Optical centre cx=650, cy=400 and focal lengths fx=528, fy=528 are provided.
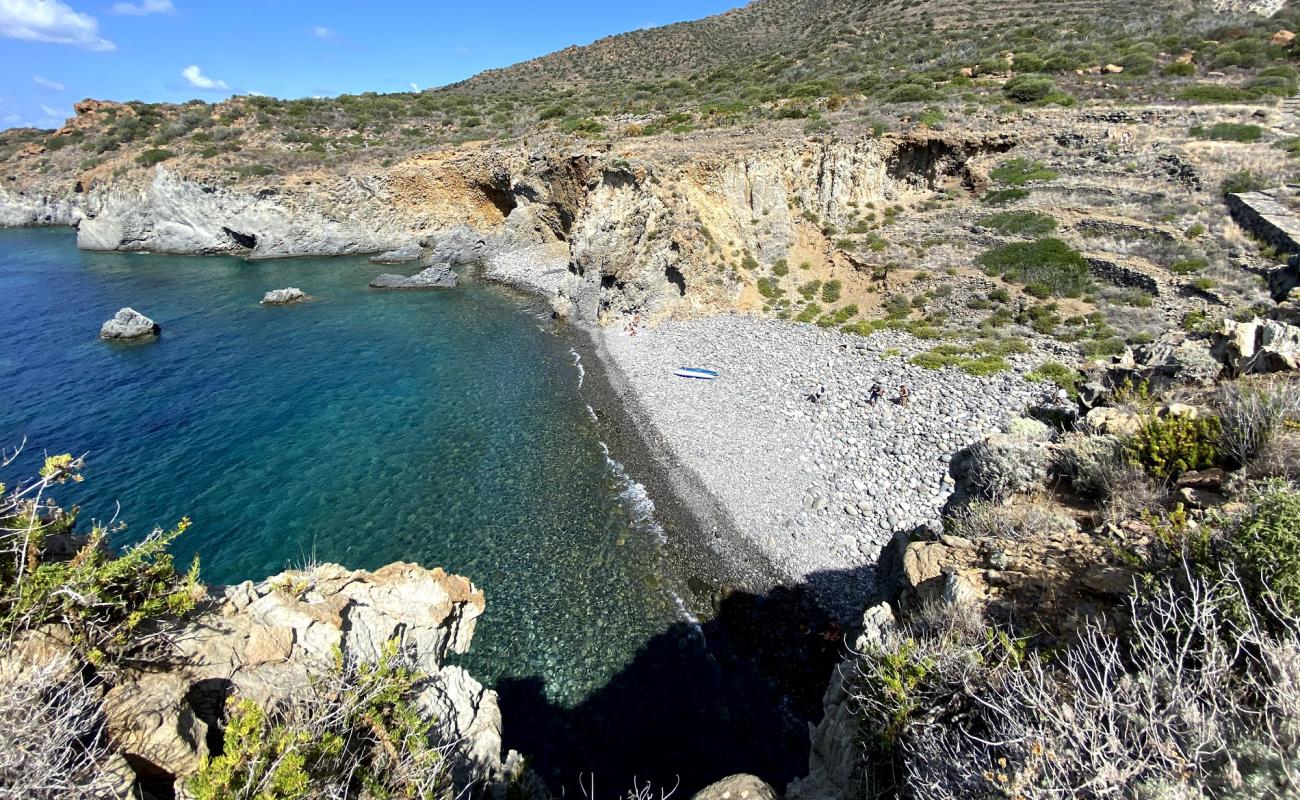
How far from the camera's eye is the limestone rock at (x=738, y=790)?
620 cm

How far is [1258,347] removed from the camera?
342 inches

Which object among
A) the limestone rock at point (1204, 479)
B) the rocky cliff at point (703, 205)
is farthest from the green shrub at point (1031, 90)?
the limestone rock at point (1204, 479)

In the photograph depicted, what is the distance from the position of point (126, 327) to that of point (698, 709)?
1531 inches

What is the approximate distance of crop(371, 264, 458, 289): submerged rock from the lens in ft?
133

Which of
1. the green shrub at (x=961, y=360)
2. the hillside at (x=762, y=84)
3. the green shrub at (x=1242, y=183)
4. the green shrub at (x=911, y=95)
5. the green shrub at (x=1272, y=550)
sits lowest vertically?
the green shrub at (x=961, y=360)

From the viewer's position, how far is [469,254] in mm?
48531

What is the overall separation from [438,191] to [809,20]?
52.6 meters

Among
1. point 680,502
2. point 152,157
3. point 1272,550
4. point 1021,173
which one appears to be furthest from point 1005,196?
point 152,157

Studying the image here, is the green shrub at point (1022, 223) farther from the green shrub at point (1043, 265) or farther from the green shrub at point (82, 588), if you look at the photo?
the green shrub at point (82, 588)

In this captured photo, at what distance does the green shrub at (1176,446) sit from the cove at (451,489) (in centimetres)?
845

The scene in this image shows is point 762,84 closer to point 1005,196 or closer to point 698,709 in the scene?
point 1005,196

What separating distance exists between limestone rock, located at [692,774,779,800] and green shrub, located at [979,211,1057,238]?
30.8 meters

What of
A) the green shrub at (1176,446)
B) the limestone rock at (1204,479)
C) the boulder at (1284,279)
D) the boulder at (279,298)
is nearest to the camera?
the limestone rock at (1204,479)

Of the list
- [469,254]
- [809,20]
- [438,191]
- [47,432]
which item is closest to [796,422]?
[47,432]
